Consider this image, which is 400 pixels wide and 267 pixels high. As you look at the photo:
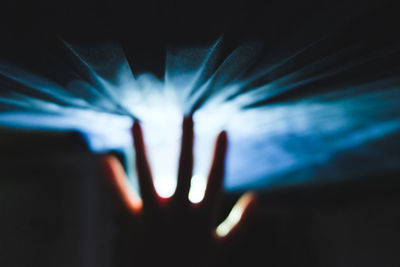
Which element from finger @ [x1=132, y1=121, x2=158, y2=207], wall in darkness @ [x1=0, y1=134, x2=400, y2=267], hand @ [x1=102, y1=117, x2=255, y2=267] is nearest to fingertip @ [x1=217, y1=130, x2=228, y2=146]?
hand @ [x1=102, y1=117, x2=255, y2=267]

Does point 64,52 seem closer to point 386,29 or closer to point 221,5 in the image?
point 221,5

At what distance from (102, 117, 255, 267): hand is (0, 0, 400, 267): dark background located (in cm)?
24

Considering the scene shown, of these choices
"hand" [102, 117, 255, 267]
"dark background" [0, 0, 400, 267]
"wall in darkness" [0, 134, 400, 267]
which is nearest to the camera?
"dark background" [0, 0, 400, 267]

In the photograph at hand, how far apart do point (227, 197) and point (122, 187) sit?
127 cm

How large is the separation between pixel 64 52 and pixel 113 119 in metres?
0.28

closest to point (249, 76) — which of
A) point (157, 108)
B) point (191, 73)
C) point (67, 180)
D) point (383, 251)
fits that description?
point (191, 73)

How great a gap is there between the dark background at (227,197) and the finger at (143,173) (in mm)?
171

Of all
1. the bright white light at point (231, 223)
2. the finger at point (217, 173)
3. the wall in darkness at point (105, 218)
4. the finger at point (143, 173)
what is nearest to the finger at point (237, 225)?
the bright white light at point (231, 223)

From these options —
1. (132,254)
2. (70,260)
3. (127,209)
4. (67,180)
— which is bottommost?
(70,260)

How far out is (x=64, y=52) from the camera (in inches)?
24.2

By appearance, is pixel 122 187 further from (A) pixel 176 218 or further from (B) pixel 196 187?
(B) pixel 196 187

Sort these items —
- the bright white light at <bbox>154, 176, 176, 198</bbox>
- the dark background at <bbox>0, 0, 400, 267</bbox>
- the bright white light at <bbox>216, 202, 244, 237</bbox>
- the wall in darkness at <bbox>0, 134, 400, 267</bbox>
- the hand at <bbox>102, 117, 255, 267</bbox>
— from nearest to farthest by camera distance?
the dark background at <bbox>0, 0, 400, 267</bbox>
the hand at <bbox>102, 117, 255, 267</bbox>
the bright white light at <bbox>216, 202, 244, 237</bbox>
the bright white light at <bbox>154, 176, 176, 198</bbox>
the wall in darkness at <bbox>0, 134, 400, 267</bbox>

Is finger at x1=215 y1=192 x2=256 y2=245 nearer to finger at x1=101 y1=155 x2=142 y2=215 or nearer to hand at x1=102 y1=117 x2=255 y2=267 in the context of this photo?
hand at x1=102 y1=117 x2=255 y2=267

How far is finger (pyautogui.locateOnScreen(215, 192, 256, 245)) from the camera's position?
750 mm
